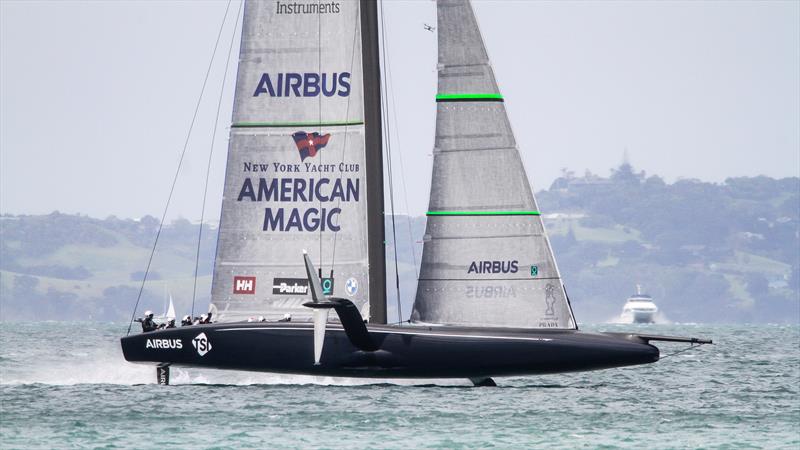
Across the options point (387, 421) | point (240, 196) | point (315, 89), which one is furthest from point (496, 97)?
point (387, 421)

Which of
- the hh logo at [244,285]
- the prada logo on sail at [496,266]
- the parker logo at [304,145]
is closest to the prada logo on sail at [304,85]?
the parker logo at [304,145]

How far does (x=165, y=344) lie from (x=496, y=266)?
6.63 metres

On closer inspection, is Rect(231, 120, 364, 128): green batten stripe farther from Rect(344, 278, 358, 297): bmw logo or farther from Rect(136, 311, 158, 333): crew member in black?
Rect(136, 311, 158, 333): crew member in black

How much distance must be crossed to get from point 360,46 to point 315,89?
49.8 inches

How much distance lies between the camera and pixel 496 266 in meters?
30.4

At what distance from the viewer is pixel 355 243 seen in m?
31.0

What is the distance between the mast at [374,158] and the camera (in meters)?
31.1

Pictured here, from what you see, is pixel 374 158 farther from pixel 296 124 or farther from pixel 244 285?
pixel 244 285

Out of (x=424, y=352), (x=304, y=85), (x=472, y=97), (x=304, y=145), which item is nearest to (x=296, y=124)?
(x=304, y=145)

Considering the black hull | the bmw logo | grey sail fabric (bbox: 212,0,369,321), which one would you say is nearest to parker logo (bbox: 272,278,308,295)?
grey sail fabric (bbox: 212,0,369,321)

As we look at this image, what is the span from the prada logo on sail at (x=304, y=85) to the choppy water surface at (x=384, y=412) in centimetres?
573

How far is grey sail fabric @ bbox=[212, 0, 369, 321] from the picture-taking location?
30953 mm

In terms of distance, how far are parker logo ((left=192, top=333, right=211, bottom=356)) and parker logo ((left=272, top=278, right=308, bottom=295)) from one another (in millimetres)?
1795

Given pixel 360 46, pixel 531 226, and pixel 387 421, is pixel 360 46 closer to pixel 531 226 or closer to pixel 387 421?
pixel 531 226
